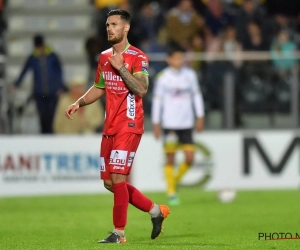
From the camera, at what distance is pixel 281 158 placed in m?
17.9

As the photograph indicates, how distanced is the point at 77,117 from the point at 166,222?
19.5 feet

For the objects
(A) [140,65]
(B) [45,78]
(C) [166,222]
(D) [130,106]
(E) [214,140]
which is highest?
(A) [140,65]

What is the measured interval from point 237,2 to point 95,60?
4.55 m

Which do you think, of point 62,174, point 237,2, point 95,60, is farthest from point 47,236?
point 237,2

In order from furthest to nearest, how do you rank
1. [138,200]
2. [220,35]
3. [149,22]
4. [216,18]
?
[216,18], [149,22], [220,35], [138,200]

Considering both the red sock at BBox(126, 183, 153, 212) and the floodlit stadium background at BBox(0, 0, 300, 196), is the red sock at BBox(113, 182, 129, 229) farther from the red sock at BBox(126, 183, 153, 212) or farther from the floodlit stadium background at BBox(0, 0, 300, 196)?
the floodlit stadium background at BBox(0, 0, 300, 196)

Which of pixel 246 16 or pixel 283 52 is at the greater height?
pixel 246 16

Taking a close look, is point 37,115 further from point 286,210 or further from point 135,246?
point 135,246

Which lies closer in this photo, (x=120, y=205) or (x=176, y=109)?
(x=120, y=205)

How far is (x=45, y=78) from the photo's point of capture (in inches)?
698

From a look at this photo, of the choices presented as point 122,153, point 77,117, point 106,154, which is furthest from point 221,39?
point 122,153

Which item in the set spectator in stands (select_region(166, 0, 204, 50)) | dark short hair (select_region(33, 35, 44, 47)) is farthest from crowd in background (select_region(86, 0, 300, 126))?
dark short hair (select_region(33, 35, 44, 47))

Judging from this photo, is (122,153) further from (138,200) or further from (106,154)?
(138,200)

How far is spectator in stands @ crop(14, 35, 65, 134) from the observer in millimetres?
17562
